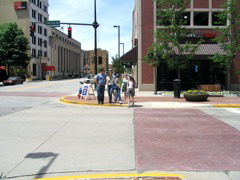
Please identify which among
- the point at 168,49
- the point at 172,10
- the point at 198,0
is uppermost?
the point at 198,0

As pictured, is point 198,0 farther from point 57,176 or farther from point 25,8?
point 25,8

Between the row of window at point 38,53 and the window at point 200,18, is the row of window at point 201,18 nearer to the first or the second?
the window at point 200,18

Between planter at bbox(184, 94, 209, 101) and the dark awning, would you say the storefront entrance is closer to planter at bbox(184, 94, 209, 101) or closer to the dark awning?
the dark awning

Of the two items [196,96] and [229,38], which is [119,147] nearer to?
[196,96]

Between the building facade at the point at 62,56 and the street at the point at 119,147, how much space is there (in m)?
68.8

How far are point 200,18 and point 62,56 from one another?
75.3 meters

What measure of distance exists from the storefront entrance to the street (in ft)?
47.8

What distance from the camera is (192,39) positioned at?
24.8 metres

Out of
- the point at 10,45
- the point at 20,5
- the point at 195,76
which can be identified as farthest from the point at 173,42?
the point at 20,5

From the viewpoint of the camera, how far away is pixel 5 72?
190 ft

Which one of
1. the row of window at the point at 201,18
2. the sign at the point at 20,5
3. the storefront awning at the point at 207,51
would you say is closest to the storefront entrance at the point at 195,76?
the storefront awning at the point at 207,51

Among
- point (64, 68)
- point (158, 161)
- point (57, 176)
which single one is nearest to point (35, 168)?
point (57, 176)

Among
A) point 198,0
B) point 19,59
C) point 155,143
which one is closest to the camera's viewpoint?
point 155,143

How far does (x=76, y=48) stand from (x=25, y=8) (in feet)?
179
